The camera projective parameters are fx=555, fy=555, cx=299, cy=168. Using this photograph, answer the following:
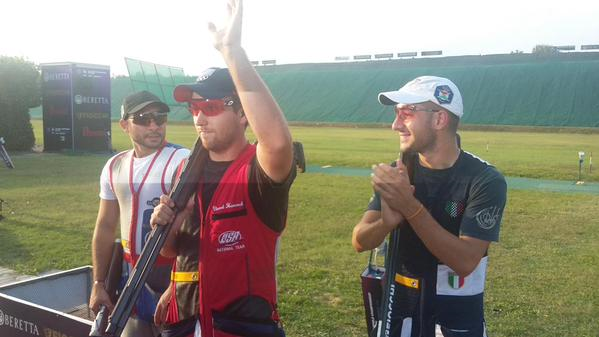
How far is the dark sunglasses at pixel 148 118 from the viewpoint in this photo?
335 centimetres

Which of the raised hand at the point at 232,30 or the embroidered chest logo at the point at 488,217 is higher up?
the raised hand at the point at 232,30

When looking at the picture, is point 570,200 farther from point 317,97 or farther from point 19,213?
point 317,97

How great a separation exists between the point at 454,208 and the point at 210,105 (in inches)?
44.5

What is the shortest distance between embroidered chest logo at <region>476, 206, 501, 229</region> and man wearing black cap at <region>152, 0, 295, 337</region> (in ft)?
2.66

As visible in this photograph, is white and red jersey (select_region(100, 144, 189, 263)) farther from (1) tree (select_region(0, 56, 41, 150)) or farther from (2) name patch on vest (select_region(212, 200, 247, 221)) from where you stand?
(1) tree (select_region(0, 56, 41, 150))

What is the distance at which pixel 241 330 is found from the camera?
220 cm

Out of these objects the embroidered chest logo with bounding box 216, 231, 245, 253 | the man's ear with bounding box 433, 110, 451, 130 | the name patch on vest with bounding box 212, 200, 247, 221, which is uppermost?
the man's ear with bounding box 433, 110, 451, 130

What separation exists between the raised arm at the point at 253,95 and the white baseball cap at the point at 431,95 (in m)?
0.71

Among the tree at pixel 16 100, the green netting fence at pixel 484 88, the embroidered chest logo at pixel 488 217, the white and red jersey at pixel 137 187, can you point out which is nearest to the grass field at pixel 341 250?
the white and red jersey at pixel 137 187

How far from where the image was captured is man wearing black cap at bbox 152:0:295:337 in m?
2.06

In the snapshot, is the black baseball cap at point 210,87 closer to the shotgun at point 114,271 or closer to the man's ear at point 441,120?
the man's ear at point 441,120

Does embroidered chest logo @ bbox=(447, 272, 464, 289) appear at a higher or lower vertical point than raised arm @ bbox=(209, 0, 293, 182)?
lower

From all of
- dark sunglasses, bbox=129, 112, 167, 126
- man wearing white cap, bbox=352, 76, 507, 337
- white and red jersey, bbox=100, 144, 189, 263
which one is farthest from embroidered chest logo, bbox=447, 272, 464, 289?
dark sunglasses, bbox=129, 112, 167, 126

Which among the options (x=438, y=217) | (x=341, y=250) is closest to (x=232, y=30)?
(x=438, y=217)
